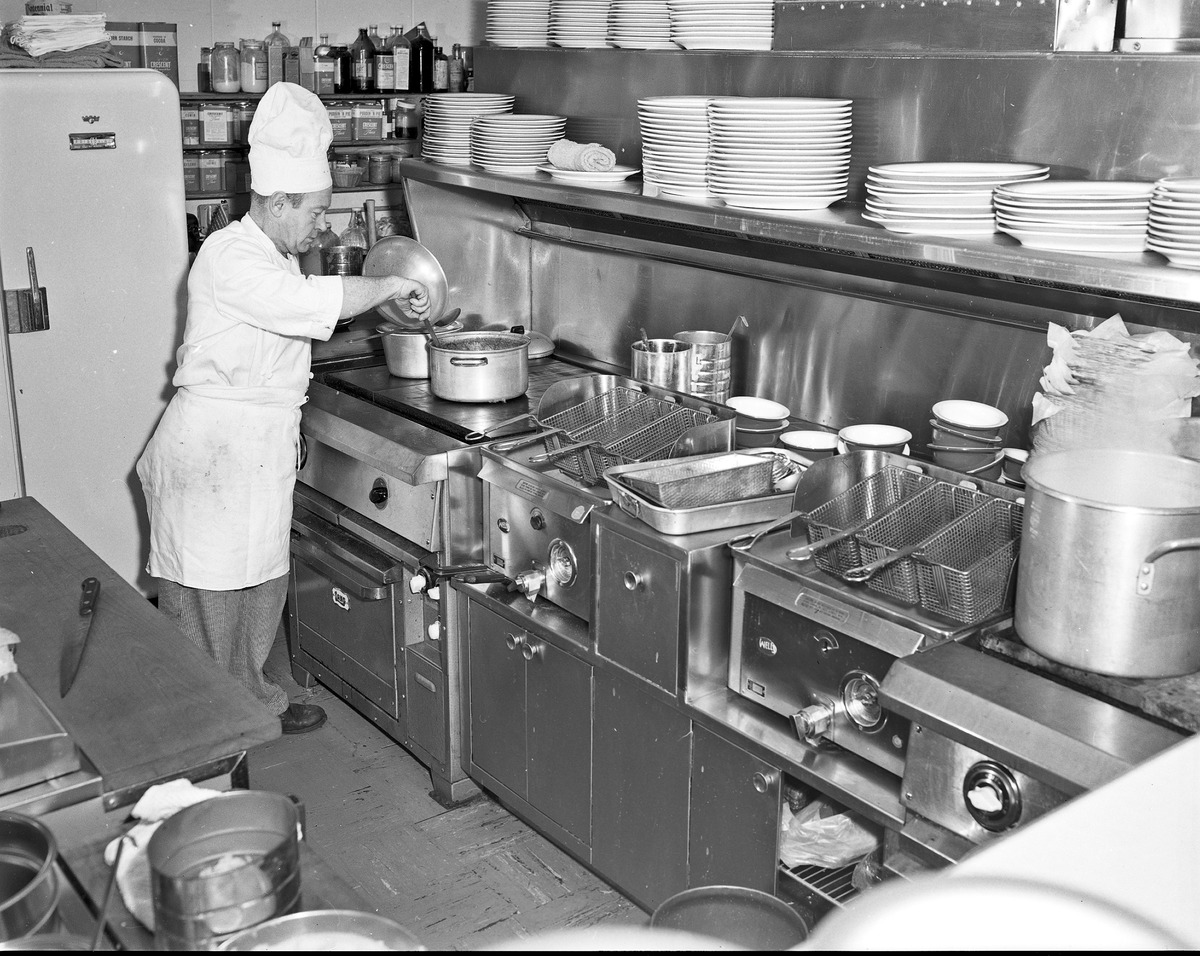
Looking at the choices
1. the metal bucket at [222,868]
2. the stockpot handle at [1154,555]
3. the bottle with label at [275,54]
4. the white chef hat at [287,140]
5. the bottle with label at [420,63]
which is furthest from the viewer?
the bottle with label at [420,63]

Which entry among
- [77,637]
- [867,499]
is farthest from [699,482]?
[77,637]

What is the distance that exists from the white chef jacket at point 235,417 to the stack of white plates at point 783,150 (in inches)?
41.1

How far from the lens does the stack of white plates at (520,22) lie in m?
3.63

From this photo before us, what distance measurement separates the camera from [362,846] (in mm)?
3043

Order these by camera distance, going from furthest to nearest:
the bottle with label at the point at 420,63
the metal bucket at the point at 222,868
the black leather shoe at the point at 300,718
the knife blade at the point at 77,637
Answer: the bottle with label at the point at 420,63 → the black leather shoe at the point at 300,718 → the knife blade at the point at 77,637 → the metal bucket at the point at 222,868

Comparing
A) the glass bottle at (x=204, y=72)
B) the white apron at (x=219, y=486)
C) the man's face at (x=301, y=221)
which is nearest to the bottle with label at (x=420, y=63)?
the glass bottle at (x=204, y=72)

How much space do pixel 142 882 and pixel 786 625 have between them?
1.27 meters

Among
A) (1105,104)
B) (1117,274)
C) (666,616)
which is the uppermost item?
(1105,104)

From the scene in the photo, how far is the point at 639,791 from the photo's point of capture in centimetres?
263

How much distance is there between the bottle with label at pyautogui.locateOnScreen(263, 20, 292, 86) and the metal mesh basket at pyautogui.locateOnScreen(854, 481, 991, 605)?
3535mm

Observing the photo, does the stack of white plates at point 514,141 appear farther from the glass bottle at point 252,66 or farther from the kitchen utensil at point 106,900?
the kitchen utensil at point 106,900

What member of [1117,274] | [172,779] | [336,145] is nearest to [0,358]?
[336,145]

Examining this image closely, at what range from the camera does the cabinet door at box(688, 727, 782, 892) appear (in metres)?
2.31

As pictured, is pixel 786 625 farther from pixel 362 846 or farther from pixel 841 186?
pixel 362 846
